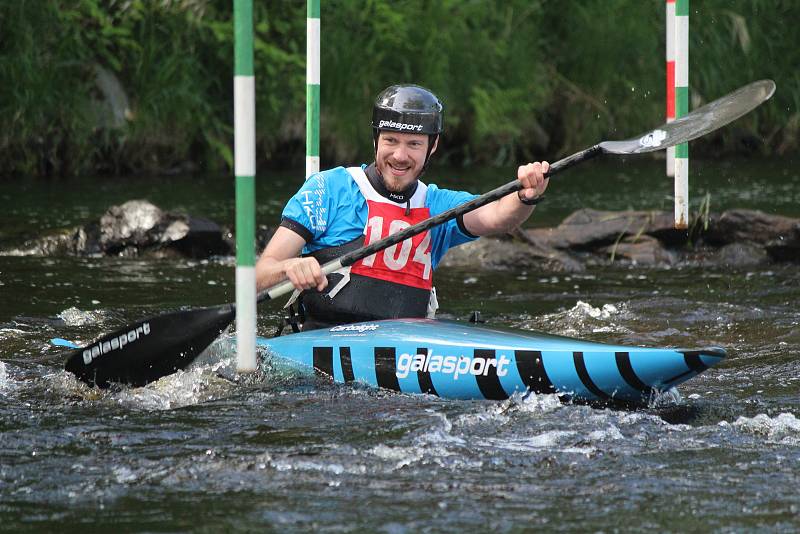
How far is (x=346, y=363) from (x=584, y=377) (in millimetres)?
915

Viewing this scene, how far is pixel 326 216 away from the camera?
213 inches

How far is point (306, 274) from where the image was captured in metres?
4.93

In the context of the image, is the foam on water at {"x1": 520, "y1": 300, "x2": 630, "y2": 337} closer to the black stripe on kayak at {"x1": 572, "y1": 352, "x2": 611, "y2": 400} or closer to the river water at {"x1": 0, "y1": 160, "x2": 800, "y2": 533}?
the river water at {"x1": 0, "y1": 160, "x2": 800, "y2": 533}

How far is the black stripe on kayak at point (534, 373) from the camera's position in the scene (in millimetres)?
4750

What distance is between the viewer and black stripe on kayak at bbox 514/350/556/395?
15.6ft

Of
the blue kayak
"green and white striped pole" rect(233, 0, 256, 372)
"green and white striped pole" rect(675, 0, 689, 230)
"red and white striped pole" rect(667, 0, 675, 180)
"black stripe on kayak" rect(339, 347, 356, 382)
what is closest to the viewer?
"green and white striped pole" rect(233, 0, 256, 372)

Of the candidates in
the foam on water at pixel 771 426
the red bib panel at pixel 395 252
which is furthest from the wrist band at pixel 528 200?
the foam on water at pixel 771 426

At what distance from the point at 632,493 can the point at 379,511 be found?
712 millimetres

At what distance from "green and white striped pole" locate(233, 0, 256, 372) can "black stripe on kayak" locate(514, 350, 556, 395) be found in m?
0.97

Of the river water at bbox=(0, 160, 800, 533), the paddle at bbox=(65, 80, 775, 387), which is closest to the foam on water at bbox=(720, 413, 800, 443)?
the river water at bbox=(0, 160, 800, 533)

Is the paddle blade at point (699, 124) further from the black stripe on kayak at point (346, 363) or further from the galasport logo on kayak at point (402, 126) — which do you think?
the black stripe on kayak at point (346, 363)

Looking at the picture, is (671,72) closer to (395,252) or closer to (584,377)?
(395,252)

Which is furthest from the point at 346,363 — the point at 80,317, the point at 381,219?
the point at 80,317

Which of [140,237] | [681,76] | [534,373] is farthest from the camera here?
[140,237]
